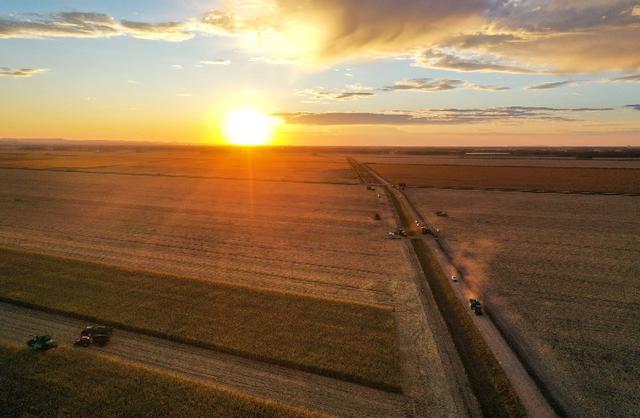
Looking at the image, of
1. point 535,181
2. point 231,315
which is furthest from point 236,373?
point 535,181

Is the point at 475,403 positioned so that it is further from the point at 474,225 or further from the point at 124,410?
the point at 474,225

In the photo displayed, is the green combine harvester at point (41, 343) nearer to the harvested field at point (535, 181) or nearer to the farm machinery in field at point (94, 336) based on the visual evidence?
the farm machinery in field at point (94, 336)

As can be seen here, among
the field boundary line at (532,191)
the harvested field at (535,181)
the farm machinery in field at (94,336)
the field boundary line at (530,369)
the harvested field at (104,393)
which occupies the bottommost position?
the field boundary line at (530,369)

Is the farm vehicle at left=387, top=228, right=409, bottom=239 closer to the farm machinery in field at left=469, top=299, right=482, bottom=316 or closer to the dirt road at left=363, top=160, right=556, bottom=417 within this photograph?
the dirt road at left=363, top=160, right=556, bottom=417

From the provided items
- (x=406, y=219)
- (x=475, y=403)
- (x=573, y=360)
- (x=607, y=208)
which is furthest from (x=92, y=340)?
(x=607, y=208)

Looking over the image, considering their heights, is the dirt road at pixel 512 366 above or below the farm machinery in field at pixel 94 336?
below

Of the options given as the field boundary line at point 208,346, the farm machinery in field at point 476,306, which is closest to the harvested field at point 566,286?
the farm machinery in field at point 476,306
